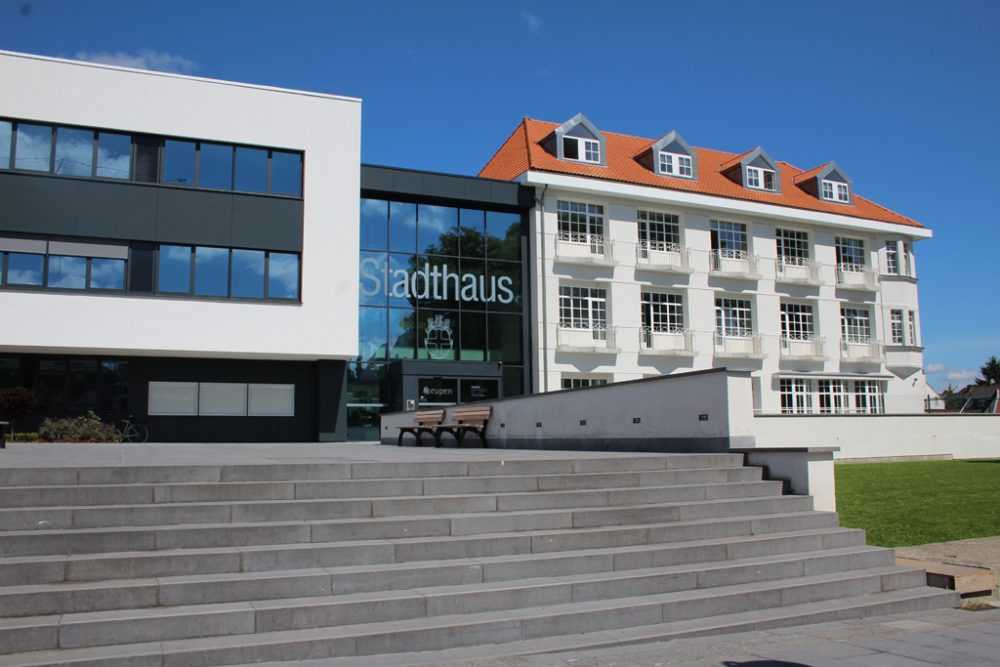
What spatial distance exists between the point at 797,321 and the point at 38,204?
104 ft

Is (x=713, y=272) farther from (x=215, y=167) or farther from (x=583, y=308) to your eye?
(x=215, y=167)

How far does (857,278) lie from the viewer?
40156mm

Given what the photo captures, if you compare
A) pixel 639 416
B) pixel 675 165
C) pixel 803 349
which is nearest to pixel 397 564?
pixel 639 416

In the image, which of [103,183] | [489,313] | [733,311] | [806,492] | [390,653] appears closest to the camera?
[390,653]

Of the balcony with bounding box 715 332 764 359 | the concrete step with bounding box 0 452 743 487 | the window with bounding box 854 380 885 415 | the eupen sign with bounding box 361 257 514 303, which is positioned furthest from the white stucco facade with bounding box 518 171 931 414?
the concrete step with bounding box 0 452 743 487

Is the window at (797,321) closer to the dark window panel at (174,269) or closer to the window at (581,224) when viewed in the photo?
the window at (581,224)

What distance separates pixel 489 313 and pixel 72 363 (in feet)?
48.4

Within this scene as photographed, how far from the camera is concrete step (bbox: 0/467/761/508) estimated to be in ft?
22.9

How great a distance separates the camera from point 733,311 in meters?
37.1

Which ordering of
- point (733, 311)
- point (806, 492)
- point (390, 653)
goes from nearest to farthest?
point (390, 653)
point (806, 492)
point (733, 311)

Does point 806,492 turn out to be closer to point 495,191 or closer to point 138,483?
point 138,483

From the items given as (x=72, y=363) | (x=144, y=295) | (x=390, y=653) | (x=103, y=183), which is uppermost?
(x=103, y=183)

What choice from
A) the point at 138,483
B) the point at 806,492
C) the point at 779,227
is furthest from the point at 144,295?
the point at 779,227

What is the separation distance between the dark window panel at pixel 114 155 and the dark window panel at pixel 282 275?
17.2 feet
